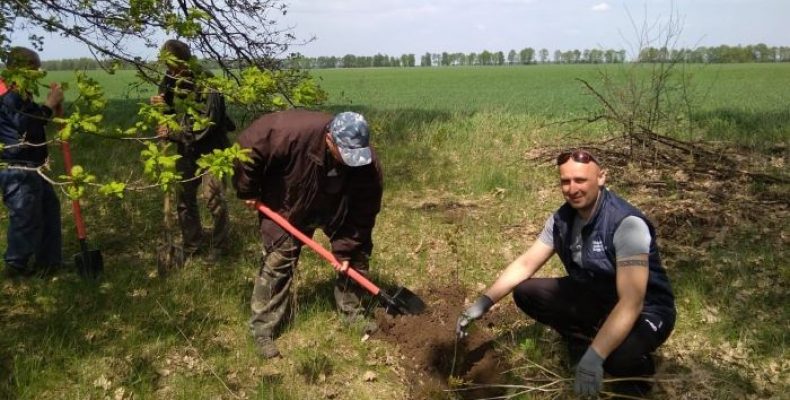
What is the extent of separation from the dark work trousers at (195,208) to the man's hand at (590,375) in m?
3.45

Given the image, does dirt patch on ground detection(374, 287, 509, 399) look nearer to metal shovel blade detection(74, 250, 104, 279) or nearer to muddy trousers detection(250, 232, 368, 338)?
muddy trousers detection(250, 232, 368, 338)

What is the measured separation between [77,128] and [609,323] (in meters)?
2.64

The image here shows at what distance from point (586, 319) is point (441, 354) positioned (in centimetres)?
96

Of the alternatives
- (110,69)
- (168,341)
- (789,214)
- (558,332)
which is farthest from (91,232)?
(789,214)

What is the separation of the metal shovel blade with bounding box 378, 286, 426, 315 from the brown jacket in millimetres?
405

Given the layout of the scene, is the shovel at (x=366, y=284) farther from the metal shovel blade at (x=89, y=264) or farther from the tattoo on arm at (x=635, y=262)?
the metal shovel blade at (x=89, y=264)

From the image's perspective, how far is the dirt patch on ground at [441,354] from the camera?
3520mm

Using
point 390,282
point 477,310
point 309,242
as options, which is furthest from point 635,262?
point 390,282

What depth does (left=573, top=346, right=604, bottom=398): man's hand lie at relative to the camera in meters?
2.86

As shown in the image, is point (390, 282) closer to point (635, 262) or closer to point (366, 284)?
point (366, 284)

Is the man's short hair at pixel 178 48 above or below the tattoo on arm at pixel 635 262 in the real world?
above

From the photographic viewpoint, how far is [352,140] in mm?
3395

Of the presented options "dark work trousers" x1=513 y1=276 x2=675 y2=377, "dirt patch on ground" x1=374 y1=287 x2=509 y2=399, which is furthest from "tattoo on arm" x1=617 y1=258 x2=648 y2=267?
"dirt patch on ground" x1=374 y1=287 x2=509 y2=399

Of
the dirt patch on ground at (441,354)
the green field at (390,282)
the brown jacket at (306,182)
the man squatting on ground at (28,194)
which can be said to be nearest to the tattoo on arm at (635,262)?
the green field at (390,282)
